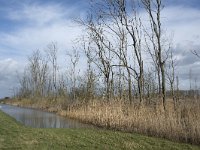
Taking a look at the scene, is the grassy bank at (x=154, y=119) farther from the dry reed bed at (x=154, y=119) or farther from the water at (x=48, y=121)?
the water at (x=48, y=121)

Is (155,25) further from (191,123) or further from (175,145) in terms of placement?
(175,145)

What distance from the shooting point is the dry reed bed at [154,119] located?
42.2 ft

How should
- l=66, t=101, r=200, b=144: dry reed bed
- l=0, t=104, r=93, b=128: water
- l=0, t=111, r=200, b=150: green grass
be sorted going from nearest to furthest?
1. l=0, t=111, r=200, b=150: green grass
2. l=66, t=101, r=200, b=144: dry reed bed
3. l=0, t=104, r=93, b=128: water

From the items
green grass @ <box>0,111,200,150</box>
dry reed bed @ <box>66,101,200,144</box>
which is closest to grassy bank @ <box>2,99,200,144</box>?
dry reed bed @ <box>66,101,200,144</box>

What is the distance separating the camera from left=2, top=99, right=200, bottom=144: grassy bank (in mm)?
12867

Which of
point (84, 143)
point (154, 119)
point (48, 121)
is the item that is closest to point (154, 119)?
point (154, 119)

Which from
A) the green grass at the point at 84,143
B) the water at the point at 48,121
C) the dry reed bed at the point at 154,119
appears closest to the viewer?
the green grass at the point at 84,143

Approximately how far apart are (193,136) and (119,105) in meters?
6.46

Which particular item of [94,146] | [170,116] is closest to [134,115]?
[170,116]

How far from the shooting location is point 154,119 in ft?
48.6

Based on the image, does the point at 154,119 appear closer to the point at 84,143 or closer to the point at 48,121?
the point at 84,143

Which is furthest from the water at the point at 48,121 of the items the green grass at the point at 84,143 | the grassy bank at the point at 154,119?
the green grass at the point at 84,143

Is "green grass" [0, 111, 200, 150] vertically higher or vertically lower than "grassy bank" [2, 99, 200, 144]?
lower

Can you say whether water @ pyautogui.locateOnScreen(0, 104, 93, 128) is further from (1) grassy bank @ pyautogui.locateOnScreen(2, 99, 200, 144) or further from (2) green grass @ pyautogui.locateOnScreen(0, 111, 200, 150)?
(2) green grass @ pyautogui.locateOnScreen(0, 111, 200, 150)
